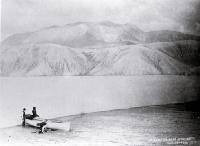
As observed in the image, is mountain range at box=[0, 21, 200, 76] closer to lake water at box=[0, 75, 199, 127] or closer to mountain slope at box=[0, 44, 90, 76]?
mountain slope at box=[0, 44, 90, 76]

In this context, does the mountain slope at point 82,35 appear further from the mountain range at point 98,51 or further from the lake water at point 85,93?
the lake water at point 85,93

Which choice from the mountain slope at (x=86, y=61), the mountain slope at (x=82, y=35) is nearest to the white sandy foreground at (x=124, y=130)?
the mountain slope at (x=86, y=61)

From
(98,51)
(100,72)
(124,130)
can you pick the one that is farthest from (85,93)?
(124,130)

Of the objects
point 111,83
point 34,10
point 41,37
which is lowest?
point 111,83

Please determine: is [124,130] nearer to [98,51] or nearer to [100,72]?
[100,72]

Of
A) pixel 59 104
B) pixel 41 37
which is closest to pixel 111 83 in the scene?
pixel 59 104

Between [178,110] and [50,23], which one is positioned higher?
[50,23]

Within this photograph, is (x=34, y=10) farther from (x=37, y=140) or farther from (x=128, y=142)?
(x=128, y=142)
